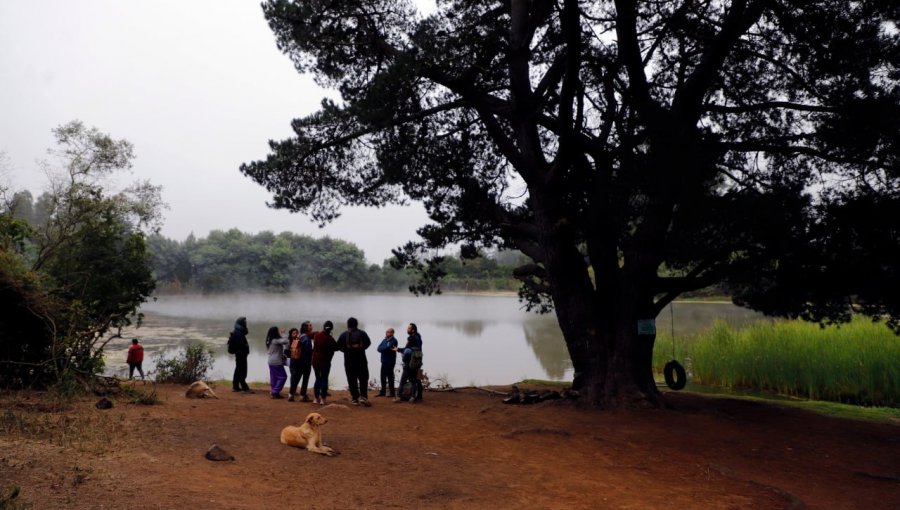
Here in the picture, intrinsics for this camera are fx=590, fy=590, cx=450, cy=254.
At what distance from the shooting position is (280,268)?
57.8 metres

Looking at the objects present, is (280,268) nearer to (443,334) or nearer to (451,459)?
(443,334)

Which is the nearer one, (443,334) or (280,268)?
(443,334)

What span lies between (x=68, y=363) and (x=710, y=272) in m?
9.64

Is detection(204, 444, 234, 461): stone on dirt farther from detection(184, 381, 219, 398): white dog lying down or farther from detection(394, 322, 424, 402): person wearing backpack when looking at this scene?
detection(394, 322, 424, 402): person wearing backpack

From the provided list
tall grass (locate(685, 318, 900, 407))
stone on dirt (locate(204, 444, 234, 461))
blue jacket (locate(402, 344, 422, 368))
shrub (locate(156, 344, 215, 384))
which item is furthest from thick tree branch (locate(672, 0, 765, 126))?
shrub (locate(156, 344, 215, 384))

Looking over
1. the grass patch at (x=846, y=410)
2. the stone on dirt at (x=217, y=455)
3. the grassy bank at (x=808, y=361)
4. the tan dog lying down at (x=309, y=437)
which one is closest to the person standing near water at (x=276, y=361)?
the tan dog lying down at (x=309, y=437)

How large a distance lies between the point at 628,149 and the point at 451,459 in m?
4.97

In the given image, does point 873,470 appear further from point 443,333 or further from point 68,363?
point 443,333

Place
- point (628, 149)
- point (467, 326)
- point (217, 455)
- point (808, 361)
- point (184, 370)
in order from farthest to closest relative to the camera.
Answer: point (467, 326) → point (808, 361) → point (184, 370) → point (628, 149) → point (217, 455)

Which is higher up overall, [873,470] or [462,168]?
[462,168]

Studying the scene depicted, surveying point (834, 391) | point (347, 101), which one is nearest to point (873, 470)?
point (834, 391)

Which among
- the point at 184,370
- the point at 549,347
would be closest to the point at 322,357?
the point at 184,370

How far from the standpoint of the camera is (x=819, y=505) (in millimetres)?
5359

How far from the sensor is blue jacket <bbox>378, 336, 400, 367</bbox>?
10453 mm
